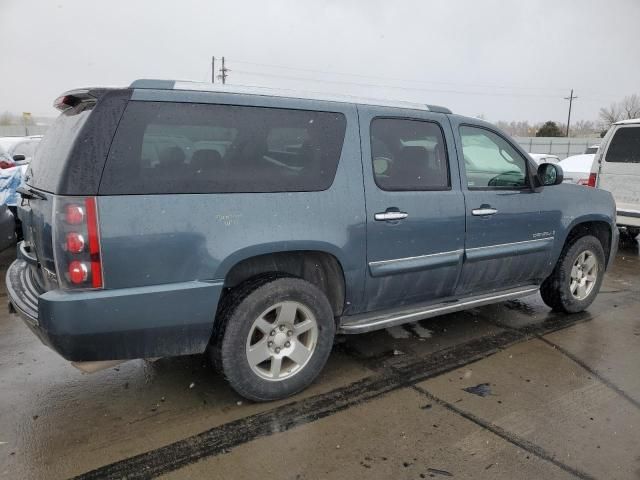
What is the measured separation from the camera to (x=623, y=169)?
798 centimetres

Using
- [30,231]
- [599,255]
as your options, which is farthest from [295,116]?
[599,255]

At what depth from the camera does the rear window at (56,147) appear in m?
2.69

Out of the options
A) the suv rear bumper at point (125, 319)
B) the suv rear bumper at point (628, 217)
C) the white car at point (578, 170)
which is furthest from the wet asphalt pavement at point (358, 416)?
the white car at point (578, 170)

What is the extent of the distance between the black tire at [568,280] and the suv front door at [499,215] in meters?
0.31

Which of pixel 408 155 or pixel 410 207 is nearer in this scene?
pixel 410 207

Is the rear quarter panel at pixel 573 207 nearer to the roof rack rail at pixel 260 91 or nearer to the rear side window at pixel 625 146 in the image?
the roof rack rail at pixel 260 91

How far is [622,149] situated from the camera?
8062 mm

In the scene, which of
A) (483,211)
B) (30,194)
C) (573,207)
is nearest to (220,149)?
(30,194)

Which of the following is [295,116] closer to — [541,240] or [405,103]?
[405,103]

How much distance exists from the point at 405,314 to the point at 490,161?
156 centimetres

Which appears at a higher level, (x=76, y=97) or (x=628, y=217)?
(x=76, y=97)

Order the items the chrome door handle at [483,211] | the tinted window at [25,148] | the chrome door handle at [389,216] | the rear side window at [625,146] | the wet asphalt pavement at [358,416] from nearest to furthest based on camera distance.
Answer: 1. the wet asphalt pavement at [358,416]
2. the chrome door handle at [389,216]
3. the chrome door handle at [483,211]
4. the rear side window at [625,146]
5. the tinted window at [25,148]

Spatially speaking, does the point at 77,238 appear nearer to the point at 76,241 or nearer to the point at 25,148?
the point at 76,241

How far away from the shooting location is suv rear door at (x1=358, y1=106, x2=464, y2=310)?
3.48 meters
